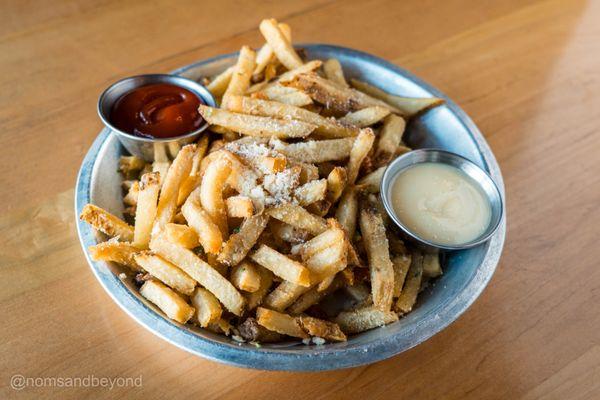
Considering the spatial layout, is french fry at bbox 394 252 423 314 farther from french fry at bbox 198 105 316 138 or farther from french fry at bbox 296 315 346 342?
french fry at bbox 198 105 316 138

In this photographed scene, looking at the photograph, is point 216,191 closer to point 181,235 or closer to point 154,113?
point 181,235

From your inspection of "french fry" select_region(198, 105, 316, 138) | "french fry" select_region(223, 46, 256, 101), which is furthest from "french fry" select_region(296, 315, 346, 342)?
"french fry" select_region(223, 46, 256, 101)

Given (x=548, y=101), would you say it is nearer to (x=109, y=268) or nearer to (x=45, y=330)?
(x=109, y=268)

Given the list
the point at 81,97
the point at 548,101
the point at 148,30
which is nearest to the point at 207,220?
the point at 81,97

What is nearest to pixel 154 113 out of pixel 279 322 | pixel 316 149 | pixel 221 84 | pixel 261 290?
pixel 221 84

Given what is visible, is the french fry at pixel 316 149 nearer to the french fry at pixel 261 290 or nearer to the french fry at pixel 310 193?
the french fry at pixel 310 193

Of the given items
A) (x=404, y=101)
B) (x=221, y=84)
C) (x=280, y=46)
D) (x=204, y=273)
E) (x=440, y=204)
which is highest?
(x=280, y=46)

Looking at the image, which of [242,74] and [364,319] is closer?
[364,319]
